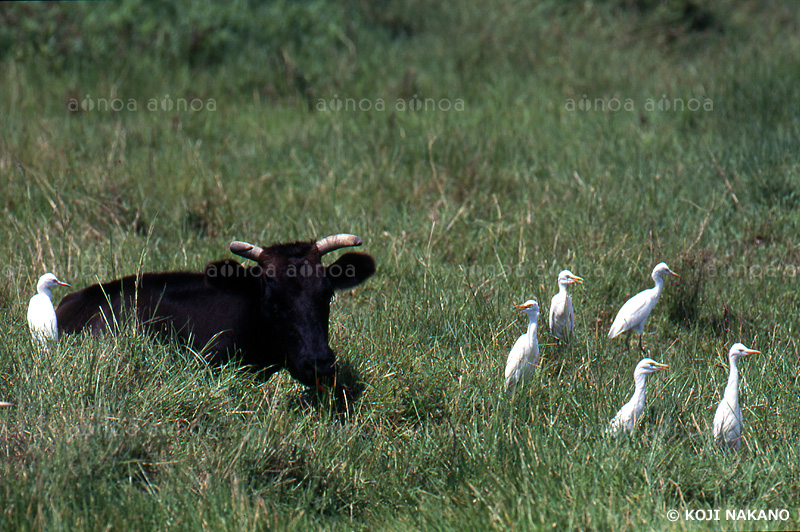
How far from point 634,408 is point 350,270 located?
6.30 feet

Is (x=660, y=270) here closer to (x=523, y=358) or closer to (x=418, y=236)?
(x=523, y=358)

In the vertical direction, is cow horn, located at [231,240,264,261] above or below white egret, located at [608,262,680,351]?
above

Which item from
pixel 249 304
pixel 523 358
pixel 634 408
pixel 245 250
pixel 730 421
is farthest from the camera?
pixel 249 304

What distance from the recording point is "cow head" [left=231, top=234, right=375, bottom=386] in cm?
435

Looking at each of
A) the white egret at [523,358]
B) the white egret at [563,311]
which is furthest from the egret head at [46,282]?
the white egret at [563,311]

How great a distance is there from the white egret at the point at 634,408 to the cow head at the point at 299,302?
59.3 inches

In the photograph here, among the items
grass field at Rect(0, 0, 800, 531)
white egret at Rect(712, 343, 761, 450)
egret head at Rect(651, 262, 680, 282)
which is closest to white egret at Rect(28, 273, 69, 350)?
grass field at Rect(0, 0, 800, 531)

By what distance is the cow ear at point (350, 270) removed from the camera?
4934mm

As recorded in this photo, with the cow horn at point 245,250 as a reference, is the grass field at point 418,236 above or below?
below

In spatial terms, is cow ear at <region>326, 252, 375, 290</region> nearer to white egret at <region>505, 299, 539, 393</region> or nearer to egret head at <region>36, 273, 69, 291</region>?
white egret at <region>505, 299, 539, 393</region>

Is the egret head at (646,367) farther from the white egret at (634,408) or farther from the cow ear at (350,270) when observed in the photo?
the cow ear at (350,270)

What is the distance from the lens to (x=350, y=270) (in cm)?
495

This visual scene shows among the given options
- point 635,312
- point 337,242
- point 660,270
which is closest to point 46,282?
point 337,242

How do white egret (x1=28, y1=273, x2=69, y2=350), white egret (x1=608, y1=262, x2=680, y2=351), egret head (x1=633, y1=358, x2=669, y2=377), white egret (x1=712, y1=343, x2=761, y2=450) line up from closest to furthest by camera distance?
white egret (x1=712, y1=343, x2=761, y2=450) → egret head (x1=633, y1=358, x2=669, y2=377) → white egret (x1=28, y1=273, x2=69, y2=350) → white egret (x1=608, y1=262, x2=680, y2=351)
